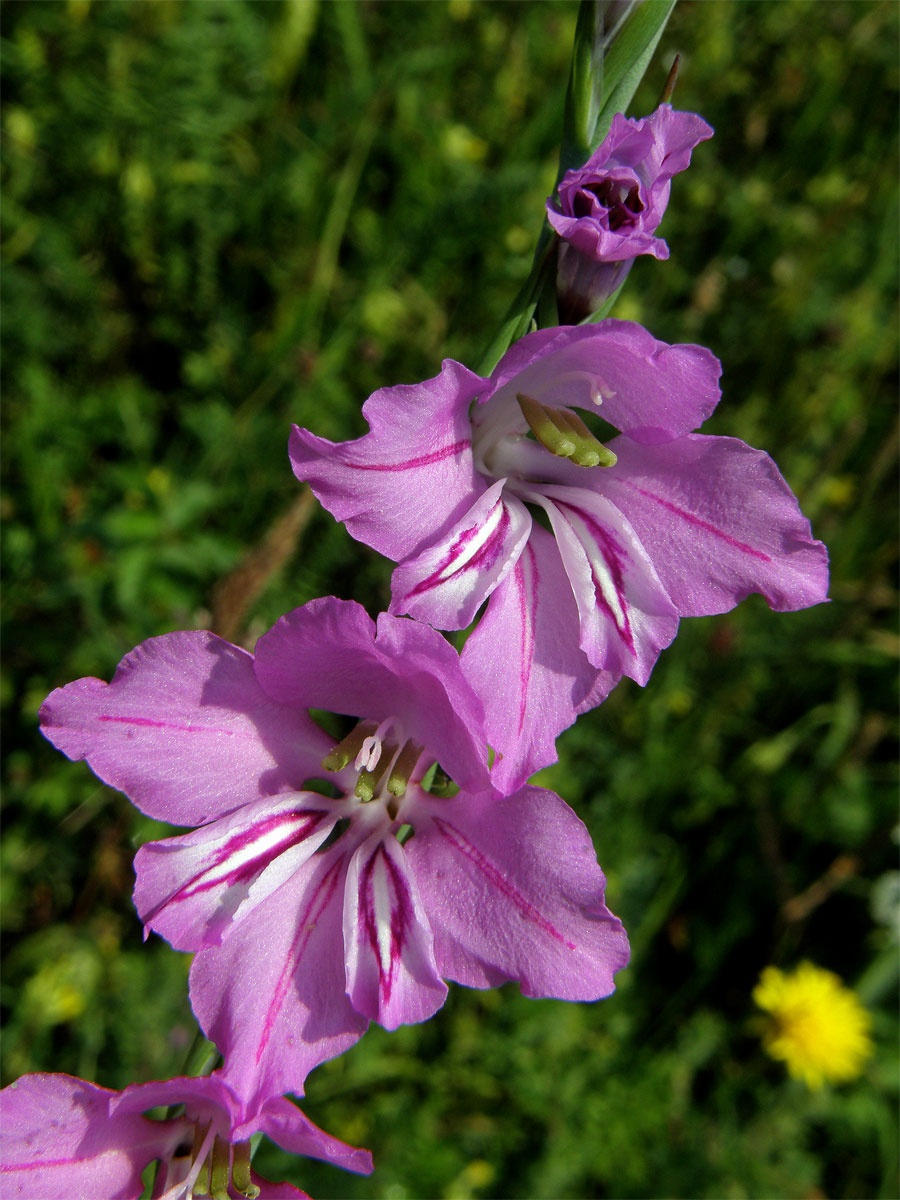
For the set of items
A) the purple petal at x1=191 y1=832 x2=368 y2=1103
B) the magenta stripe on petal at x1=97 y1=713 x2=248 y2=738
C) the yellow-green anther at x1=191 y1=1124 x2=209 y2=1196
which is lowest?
the yellow-green anther at x1=191 y1=1124 x2=209 y2=1196

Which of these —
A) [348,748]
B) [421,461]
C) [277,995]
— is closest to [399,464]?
[421,461]

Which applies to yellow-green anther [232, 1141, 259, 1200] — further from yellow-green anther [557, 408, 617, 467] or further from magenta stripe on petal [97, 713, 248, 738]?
yellow-green anther [557, 408, 617, 467]

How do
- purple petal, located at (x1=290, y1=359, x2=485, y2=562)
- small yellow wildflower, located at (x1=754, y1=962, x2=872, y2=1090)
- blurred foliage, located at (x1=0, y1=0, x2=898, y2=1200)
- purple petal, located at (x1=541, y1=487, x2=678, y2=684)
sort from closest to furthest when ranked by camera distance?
purple petal, located at (x1=290, y1=359, x2=485, y2=562) → purple petal, located at (x1=541, y1=487, x2=678, y2=684) → blurred foliage, located at (x1=0, y1=0, x2=898, y2=1200) → small yellow wildflower, located at (x1=754, y1=962, x2=872, y2=1090)

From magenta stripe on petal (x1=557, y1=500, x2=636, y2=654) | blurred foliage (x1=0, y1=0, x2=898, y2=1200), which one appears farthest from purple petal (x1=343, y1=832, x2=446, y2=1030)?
blurred foliage (x1=0, y1=0, x2=898, y2=1200)

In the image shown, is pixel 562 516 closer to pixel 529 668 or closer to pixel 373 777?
pixel 529 668

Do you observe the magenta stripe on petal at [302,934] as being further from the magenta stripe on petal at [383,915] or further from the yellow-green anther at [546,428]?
the yellow-green anther at [546,428]

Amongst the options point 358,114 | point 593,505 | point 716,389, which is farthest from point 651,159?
point 358,114

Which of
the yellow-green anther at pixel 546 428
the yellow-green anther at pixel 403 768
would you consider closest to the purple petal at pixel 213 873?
the yellow-green anther at pixel 403 768
